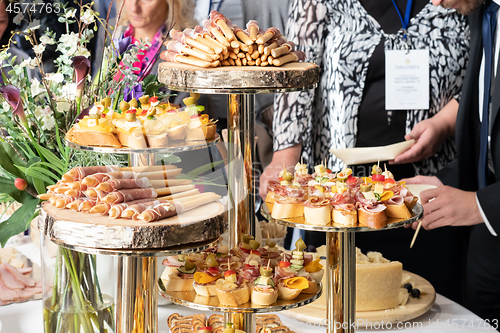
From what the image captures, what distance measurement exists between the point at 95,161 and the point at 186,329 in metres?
0.45

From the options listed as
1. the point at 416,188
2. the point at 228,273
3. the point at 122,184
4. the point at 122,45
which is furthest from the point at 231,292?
the point at 416,188

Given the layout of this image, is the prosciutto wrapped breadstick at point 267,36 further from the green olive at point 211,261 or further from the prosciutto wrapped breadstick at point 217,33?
the green olive at point 211,261

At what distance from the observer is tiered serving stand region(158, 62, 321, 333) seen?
985mm

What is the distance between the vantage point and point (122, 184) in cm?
91

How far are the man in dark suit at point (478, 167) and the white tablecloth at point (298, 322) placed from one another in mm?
A: 647

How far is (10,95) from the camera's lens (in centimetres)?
97

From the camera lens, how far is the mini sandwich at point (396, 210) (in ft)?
3.57

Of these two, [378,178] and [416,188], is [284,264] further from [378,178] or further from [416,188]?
[416,188]

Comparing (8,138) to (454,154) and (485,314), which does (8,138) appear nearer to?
(454,154)

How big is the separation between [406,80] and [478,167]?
0.48 m

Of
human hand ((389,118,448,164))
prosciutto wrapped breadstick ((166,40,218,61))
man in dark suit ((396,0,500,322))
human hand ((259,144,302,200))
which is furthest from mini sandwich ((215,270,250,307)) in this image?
human hand ((389,118,448,164))

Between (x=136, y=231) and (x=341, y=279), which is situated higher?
(x=136, y=231)

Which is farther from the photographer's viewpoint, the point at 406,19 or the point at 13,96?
the point at 406,19

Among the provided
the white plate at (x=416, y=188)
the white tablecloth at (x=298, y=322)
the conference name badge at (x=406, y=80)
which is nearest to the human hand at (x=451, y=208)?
the white plate at (x=416, y=188)
